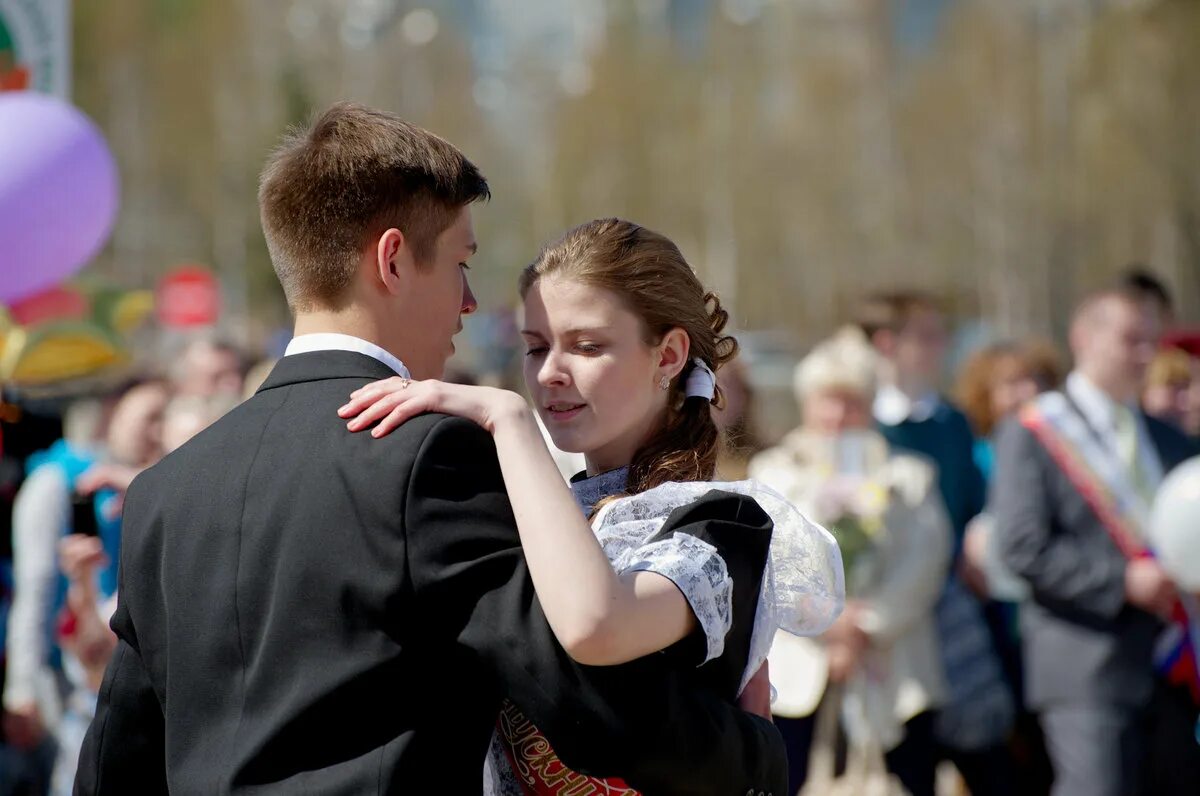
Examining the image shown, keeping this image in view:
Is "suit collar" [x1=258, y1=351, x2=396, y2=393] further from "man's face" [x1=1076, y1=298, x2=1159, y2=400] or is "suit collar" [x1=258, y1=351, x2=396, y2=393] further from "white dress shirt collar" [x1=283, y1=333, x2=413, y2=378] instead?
"man's face" [x1=1076, y1=298, x2=1159, y2=400]

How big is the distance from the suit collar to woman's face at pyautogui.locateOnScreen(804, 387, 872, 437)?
372 cm

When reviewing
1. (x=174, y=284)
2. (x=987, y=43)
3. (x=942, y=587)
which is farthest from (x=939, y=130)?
(x=942, y=587)

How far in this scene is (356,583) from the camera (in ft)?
6.30

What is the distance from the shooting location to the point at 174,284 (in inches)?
468

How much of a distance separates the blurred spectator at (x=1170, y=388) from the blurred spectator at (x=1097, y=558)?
6.08ft

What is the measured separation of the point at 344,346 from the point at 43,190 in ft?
9.25

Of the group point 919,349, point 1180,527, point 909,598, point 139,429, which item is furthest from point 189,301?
point 1180,527

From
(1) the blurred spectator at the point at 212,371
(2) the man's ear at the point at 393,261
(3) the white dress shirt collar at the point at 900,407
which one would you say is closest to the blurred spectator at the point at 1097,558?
(3) the white dress shirt collar at the point at 900,407

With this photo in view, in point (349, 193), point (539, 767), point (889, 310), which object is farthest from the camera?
point (889, 310)

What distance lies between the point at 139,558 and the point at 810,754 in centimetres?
384

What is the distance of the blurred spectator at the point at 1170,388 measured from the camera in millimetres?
7414

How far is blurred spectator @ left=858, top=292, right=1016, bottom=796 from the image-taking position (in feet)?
18.6

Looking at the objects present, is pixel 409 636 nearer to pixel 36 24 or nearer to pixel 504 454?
pixel 504 454

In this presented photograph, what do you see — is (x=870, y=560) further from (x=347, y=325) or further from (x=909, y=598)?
(x=347, y=325)
